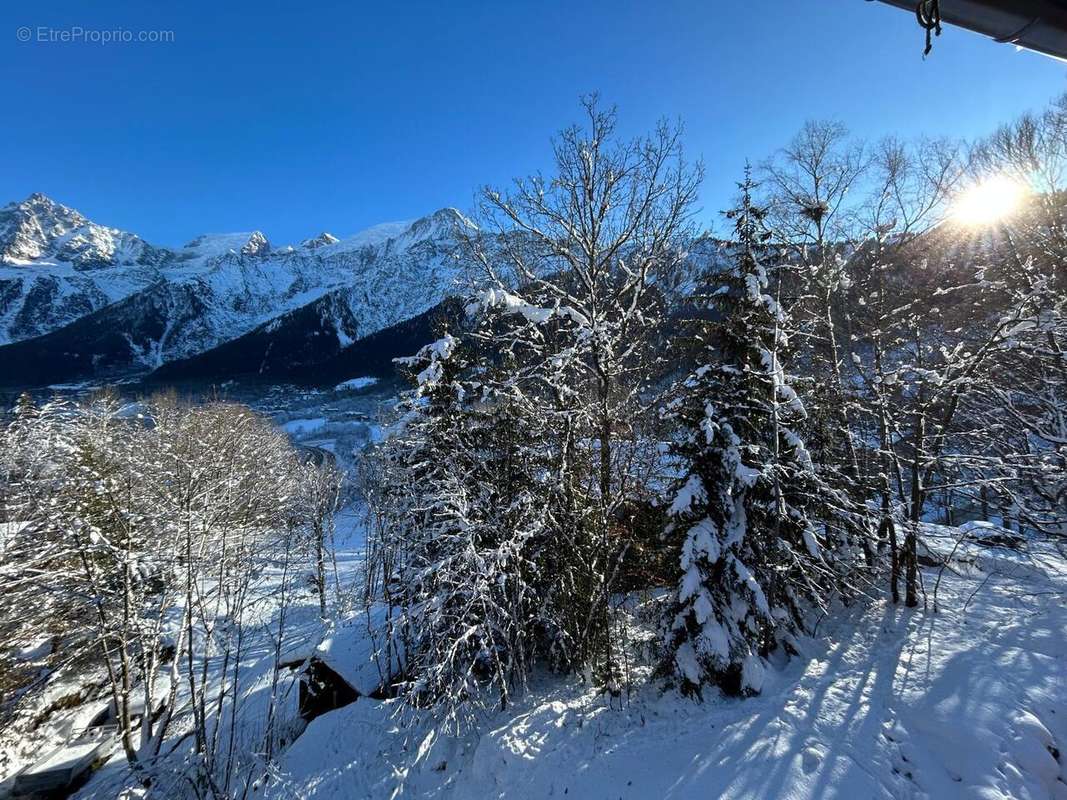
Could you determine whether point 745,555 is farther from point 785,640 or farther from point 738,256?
point 738,256

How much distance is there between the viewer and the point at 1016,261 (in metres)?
11.5

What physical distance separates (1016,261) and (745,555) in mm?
11646

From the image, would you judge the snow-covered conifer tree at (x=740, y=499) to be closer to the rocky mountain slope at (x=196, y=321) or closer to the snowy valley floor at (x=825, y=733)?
the snowy valley floor at (x=825, y=733)

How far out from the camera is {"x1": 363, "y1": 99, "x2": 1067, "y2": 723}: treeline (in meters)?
7.36

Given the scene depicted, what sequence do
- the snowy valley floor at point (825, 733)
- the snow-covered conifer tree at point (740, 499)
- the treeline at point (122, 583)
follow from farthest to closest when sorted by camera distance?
the treeline at point (122, 583) < the snow-covered conifer tree at point (740, 499) < the snowy valley floor at point (825, 733)

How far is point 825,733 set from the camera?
20.0 ft

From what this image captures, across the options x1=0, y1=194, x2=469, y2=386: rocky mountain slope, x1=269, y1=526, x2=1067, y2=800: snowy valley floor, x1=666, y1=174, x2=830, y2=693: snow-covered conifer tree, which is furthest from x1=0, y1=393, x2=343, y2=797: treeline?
x1=0, y1=194, x2=469, y2=386: rocky mountain slope

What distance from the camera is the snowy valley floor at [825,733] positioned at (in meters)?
5.47

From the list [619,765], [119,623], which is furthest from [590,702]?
[119,623]

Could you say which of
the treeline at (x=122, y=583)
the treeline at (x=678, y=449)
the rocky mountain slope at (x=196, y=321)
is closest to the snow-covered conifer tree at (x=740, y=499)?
the treeline at (x=678, y=449)

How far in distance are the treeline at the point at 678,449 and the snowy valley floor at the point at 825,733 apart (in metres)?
0.62

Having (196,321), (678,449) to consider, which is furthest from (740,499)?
(196,321)

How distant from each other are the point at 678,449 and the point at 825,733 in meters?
4.37

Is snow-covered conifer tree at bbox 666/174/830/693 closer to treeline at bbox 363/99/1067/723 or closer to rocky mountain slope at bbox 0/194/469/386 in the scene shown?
treeline at bbox 363/99/1067/723
